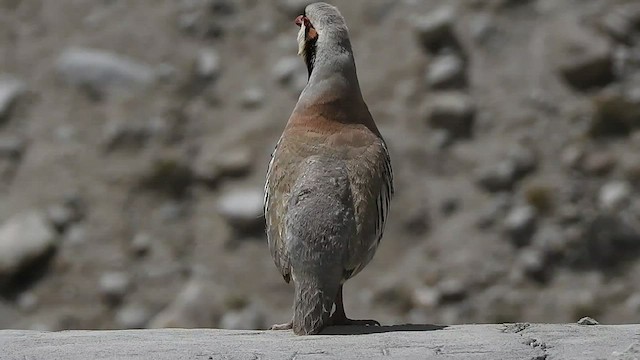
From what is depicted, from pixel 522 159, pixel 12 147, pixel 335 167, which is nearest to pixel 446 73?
pixel 522 159

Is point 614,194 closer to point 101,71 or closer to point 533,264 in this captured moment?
point 533,264

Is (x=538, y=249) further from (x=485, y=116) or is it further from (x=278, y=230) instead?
(x=278, y=230)

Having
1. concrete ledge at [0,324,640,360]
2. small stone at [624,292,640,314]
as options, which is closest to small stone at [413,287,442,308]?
small stone at [624,292,640,314]

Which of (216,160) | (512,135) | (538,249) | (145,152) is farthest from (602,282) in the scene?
(145,152)

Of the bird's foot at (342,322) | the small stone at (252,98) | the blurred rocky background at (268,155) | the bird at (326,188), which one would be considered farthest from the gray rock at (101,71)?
the bird's foot at (342,322)

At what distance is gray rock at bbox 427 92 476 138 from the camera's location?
34.4 ft

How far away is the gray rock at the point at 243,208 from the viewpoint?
998 cm

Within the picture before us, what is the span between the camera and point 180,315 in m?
9.27

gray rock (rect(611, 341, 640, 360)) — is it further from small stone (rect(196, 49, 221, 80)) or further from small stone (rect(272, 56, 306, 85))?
small stone (rect(196, 49, 221, 80))

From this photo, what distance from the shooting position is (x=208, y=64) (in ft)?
36.3

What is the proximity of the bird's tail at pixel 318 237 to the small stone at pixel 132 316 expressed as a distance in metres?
4.44

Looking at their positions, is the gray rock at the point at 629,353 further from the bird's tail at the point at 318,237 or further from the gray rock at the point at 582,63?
the gray rock at the point at 582,63

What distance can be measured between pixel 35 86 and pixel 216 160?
195cm

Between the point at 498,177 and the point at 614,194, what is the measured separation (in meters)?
0.99
